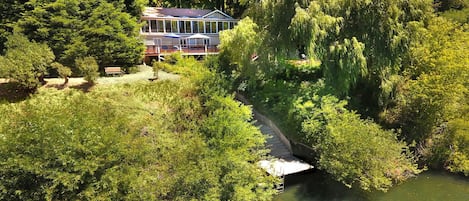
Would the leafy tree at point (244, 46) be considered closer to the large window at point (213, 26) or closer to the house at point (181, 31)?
the house at point (181, 31)

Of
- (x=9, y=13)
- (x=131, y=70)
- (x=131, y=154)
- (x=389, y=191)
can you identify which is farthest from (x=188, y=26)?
(x=389, y=191)

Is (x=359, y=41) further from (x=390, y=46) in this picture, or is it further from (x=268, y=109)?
(x=268, y=109)

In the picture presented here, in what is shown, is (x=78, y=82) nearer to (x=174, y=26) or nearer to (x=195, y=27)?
(x=174, y=26)

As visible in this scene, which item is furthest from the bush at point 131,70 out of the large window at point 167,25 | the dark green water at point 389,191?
the dark green water at point 389,191

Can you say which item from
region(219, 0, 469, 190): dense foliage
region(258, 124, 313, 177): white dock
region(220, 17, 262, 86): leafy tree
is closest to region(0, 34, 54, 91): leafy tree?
region(220, 17, 262, 86): leafy tree

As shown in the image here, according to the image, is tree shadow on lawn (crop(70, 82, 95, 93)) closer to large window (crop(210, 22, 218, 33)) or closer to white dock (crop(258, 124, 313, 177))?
white dock (crop(258, 124, 313, 177))

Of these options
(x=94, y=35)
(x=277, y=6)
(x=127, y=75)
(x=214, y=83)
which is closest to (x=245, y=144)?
(x=214, y=83)
